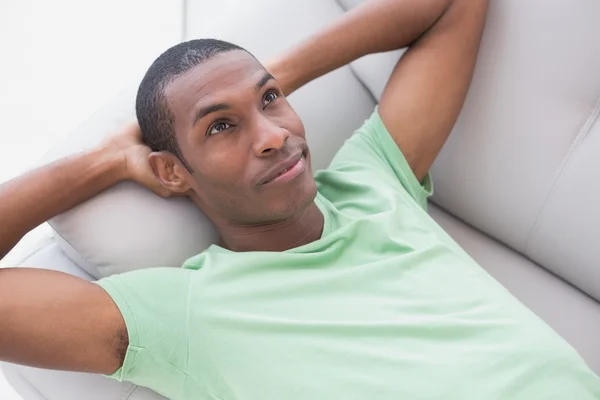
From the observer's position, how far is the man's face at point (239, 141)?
1122 millimetres

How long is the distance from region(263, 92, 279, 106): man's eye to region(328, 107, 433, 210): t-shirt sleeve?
232 mm

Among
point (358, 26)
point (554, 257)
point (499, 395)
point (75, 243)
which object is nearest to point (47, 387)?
point (75, 243)

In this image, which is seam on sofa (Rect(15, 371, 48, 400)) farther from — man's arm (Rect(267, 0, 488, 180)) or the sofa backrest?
the sofa backrest

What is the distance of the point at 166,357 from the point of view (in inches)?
41.0

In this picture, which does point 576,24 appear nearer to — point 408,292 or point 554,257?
point 554,257

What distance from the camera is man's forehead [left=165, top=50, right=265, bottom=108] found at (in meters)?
1.13

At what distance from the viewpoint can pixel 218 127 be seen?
1.15m

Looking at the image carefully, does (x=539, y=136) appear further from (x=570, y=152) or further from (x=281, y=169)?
(x=281, y=169)

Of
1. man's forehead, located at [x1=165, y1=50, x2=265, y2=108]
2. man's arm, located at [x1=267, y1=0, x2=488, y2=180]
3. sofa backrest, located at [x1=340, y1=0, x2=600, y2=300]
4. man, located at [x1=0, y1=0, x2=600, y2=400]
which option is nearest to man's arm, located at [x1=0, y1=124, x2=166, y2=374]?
man, located at [x1=0, y1=0, x2=600, y2=400]

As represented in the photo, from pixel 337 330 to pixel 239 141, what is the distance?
0.35 meters

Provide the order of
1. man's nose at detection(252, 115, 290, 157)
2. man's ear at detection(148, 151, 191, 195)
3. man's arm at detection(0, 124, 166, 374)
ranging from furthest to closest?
man's ear at detection(148, 151, 191, 195) → man's nose at detection(252, 115, 290, 157) → man's arm at detection(0, 124, 166, 374)

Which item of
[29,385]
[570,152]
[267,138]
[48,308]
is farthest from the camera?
[570,152]

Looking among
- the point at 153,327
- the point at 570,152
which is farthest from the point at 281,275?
the point at 570,152

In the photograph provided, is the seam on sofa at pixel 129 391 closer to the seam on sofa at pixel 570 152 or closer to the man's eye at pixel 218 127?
the man's eye at pixel 218 127
